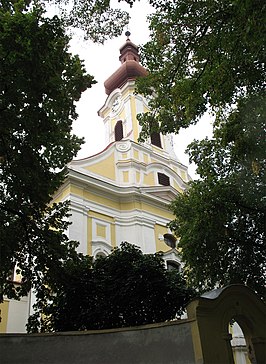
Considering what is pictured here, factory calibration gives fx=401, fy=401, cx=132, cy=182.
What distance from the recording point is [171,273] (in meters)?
11.7

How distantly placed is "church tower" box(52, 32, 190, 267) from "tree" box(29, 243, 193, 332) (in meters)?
6.47

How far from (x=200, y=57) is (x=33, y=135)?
12.1ft

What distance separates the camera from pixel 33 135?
7.88m

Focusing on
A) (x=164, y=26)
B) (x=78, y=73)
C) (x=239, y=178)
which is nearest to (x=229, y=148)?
(x=239, y=178)

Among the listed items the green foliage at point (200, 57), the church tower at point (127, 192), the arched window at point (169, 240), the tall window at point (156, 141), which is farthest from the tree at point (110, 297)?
the tall window at point (156, 141)

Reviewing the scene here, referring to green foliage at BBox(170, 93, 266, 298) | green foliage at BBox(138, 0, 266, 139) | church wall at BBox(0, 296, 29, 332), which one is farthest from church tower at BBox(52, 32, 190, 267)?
green foliage at BBox(138, 0, 266, 139)

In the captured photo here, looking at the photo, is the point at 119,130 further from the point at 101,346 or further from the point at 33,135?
the point at 101,346

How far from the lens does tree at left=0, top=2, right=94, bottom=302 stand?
720cm

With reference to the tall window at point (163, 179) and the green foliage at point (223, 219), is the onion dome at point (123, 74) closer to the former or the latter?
the tall window at point (163, 179)

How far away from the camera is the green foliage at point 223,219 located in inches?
410

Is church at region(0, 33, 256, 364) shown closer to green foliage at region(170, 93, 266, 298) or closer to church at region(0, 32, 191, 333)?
church at region(0, 32, 191, 333)

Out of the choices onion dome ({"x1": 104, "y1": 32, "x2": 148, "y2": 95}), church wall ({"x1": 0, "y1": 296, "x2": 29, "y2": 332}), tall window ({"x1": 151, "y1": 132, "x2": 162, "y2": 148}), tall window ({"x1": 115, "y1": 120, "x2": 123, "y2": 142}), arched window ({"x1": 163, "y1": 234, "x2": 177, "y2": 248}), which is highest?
onion dome ({"x1": 104, "y1": 32, "x2": 148, "y2": 95})

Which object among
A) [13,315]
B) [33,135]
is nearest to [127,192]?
[13,315]

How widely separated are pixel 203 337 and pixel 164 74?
5.46 metres
